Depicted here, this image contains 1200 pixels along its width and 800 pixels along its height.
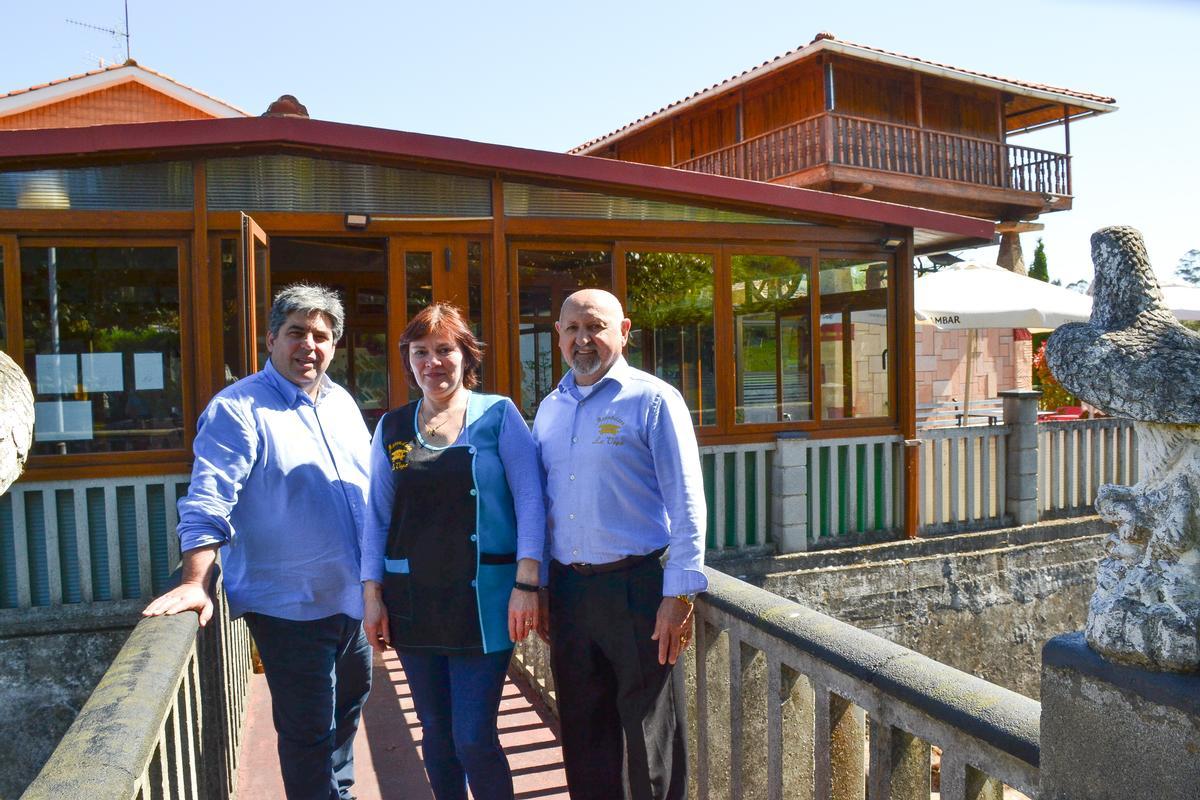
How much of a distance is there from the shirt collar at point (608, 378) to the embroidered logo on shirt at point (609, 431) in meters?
0.10

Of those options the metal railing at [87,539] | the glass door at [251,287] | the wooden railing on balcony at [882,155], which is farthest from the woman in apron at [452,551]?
the wooden railing on balcony at [882,155]

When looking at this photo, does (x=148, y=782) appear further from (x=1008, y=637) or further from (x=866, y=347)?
(x=1008, y=637)

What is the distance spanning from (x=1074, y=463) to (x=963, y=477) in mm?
1506

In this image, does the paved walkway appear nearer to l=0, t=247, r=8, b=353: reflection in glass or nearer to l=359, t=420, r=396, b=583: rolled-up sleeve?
l=359, t=420, r=396, b=583: rolled-up sleeve

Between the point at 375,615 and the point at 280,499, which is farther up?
the point at 280,499

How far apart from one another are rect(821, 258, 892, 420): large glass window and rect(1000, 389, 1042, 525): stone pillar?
4.72 feet

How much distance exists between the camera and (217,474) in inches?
101

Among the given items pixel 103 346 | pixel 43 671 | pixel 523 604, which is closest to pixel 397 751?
pixel 523 604

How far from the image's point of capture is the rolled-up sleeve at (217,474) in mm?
2506

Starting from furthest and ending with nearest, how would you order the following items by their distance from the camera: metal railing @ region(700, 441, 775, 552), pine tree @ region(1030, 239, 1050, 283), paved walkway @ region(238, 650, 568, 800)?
pine tree @ region(1030, 239, 1050, 283) < metal railing @ region(700, 441, 775, 552) < paved walkway @ region(238, 650, 568, 800)

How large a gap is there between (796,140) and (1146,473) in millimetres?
16488

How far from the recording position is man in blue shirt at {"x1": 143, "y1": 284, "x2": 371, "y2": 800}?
2.68m

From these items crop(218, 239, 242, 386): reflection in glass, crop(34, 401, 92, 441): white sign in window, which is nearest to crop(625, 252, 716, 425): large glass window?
crop(218, 239, 242, 386): reflection in glass

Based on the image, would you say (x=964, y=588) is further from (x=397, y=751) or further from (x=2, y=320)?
(x=2, y=320)
